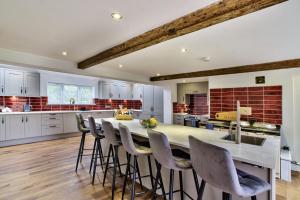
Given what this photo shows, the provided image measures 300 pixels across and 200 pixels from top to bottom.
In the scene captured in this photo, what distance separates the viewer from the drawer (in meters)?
5.46

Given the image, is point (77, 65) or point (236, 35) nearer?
point (236, 35)

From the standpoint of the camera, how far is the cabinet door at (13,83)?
194 inches

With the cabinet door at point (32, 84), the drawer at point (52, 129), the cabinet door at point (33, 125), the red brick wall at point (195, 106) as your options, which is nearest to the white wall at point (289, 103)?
the red brick wall at point (195, 106)

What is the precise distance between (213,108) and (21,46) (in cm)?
499

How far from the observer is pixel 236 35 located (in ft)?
8.17

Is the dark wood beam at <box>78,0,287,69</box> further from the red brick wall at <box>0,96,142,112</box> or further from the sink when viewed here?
the red brick wall at <box>0,96,142,112</box>

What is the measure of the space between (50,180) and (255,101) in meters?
4.87

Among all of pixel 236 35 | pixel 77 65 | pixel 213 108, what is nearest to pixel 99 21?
pixel 236 35

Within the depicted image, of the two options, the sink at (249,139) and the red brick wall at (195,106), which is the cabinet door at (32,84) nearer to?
the red brick wall at (195,106)

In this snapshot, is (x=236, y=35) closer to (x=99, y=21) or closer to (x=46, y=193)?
(x=99, y=21)

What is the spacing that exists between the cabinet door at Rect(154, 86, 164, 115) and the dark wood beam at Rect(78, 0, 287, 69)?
15.0 ft

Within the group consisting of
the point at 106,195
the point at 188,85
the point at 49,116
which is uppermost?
the point at 188,85

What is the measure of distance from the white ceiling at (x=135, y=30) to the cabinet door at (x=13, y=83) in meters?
2.19

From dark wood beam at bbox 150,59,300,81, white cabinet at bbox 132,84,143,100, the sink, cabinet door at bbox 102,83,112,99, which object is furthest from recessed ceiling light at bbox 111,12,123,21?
white cabinet at bbox 132,84,143,100
